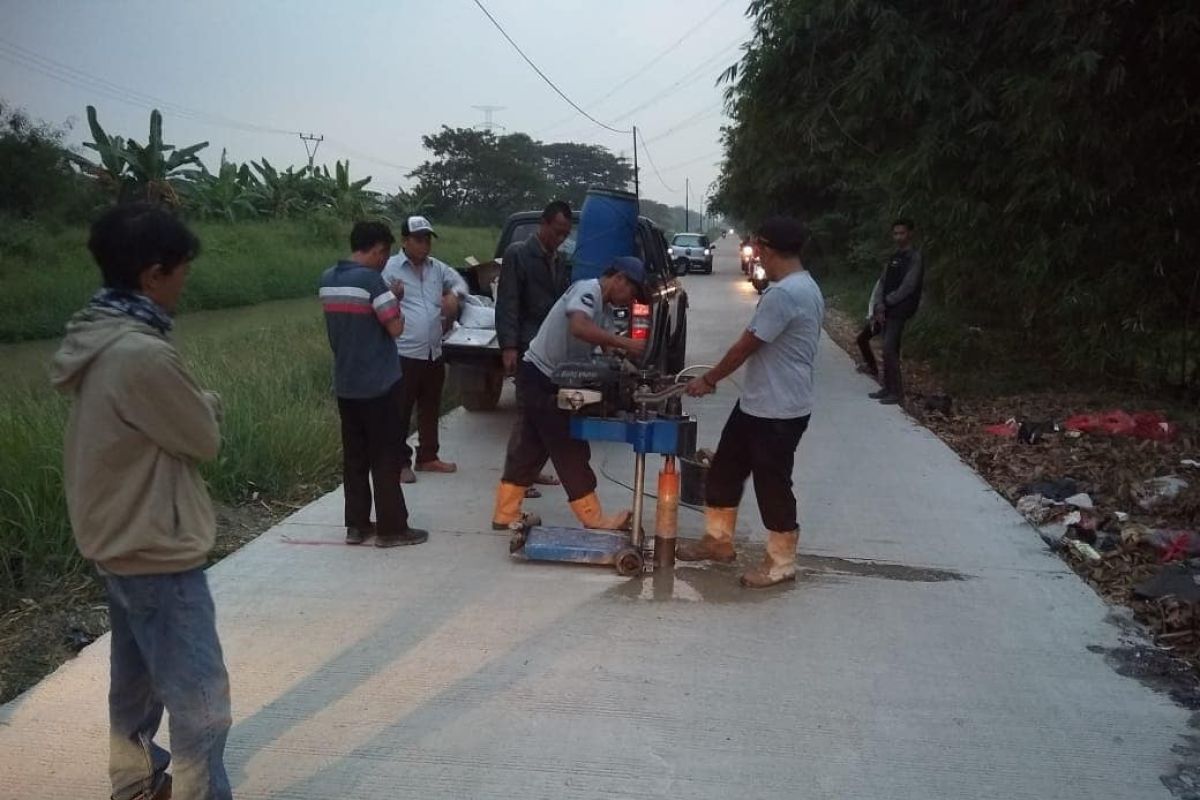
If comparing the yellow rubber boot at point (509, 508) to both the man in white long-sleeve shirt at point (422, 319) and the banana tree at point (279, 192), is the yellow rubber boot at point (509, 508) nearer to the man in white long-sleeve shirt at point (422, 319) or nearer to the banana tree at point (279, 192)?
the man in white long-sleeve shirt at point (422, 319)

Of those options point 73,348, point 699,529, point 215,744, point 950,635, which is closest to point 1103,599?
point 950,635

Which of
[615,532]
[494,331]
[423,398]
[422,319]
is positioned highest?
[422,319]

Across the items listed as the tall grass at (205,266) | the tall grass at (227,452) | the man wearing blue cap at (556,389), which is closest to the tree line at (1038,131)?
the man wearing blue cap at (556,389)

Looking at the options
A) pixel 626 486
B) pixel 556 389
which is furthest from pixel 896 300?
pixel 556 389

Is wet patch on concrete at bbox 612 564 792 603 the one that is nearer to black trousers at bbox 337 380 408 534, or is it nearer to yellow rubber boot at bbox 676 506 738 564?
yellow rubber boot at bbox 676 506 738 564

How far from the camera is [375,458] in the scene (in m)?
5.45

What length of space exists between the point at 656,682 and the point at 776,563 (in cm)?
127

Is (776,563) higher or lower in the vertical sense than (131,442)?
lower

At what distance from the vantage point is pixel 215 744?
2.77m

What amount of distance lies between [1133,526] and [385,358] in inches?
169

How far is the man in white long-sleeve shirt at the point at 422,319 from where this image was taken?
265 inches

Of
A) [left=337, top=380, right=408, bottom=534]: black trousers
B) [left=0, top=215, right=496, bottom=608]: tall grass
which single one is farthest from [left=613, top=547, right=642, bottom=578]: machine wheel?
[left=0, top=215, right=496, bottom=608]: tall grass

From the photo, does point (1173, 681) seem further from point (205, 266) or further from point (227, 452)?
point (205, 266)

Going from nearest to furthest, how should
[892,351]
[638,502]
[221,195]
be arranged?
[638,502] < [892,351] < [221,195]
